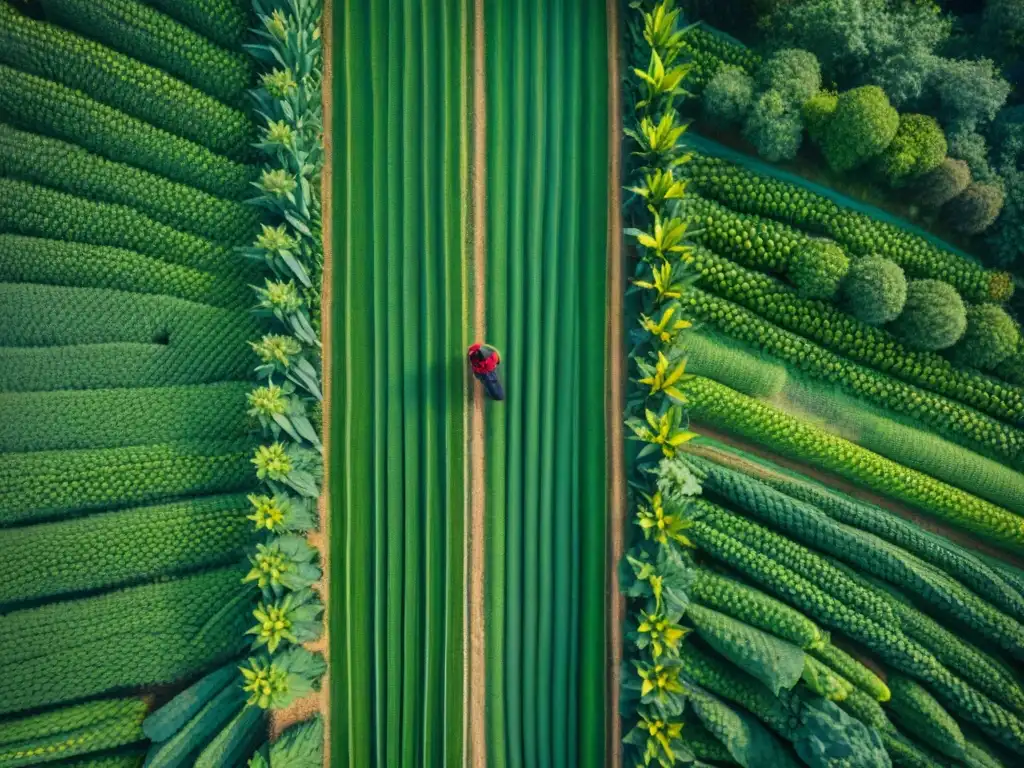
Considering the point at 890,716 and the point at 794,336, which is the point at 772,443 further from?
the point at 890,716

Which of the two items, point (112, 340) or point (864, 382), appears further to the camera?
point (864, 382)

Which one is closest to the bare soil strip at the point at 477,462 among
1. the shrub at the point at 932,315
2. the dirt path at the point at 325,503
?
the dirt path at the point at 325,503

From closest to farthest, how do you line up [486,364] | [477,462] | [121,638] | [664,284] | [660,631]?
[660,631] < [486,364] < [664,284] < [121,638] < [477,462]

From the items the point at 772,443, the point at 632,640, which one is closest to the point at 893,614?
the point at 772,443

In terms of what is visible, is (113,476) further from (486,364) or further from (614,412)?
(614,412)

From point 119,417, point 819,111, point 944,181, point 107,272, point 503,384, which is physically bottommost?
point 119,417

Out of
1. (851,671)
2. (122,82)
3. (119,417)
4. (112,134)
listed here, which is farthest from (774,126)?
(119,417)

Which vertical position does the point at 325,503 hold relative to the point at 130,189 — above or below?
below
